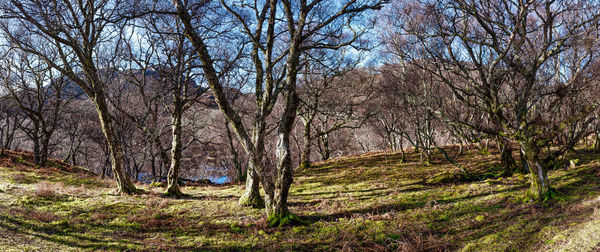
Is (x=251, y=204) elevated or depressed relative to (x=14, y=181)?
depressed

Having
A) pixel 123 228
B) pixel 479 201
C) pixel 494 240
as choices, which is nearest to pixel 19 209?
pixel 123 228

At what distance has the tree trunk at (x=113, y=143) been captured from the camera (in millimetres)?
9250

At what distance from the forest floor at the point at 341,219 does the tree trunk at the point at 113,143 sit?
58 centimetres

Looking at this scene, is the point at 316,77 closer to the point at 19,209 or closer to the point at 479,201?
the point at 479,201

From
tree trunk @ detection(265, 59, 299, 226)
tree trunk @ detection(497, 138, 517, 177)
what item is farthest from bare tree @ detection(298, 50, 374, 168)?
tree trunk @ detection(265, 59, 299, 226)

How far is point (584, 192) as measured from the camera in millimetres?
7051

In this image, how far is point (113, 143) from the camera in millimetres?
9422

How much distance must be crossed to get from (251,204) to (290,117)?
3.23 metres

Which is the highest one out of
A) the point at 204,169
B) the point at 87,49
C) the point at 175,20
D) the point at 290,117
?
the point at 175,20

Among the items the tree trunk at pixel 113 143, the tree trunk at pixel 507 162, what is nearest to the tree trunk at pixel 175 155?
the tree trunk at pixel 113 143

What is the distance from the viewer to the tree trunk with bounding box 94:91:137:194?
9250 mm

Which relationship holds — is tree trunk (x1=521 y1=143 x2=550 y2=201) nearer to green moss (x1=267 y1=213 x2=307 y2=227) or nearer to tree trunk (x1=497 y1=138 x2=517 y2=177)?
tree trunk (x1=497 y1=138 x2=517 y2=177)

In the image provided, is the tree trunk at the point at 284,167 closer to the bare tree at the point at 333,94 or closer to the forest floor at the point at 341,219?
the forest floor at the point at 341,219

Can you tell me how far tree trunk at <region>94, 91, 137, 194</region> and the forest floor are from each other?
58 centimetres
